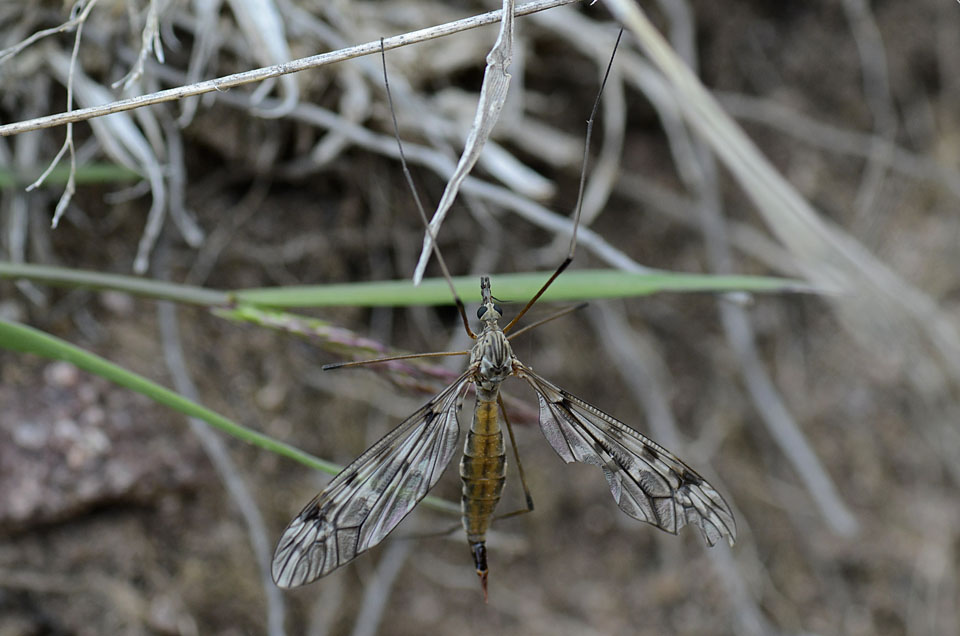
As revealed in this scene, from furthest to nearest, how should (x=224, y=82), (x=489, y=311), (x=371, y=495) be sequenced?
(x=489, y=311)
(x=371, y=495)
(x=224, y=82)

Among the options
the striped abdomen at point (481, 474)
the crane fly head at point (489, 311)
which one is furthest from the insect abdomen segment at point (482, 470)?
the crane fly head at point (489, 311)

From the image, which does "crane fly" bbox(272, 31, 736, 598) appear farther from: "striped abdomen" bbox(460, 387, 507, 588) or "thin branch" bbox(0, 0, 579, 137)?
"thin branch" bbox(0, 0, 579, 137)

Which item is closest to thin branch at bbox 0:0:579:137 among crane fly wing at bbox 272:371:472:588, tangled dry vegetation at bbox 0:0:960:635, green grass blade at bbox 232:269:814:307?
tangled dry vegetation at bbox 0:0:960:635

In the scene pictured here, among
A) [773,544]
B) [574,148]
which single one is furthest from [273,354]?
[773,544]

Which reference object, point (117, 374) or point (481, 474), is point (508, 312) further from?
point (117, 374)

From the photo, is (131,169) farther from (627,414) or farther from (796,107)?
(796,107)

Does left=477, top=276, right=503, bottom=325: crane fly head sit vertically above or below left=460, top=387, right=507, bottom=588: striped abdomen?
above

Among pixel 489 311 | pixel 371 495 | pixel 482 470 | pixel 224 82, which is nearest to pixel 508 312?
pixel 489 311

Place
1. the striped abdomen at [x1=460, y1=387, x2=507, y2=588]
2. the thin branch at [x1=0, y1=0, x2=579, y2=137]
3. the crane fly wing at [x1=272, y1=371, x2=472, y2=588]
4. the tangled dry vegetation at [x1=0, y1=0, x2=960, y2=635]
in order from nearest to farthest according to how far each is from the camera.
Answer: the thin branch at [x1=0, y1=0, x2=579, y2=137], the crane fly wing at [x1=272, y1=371, x2=472, y2=588], the striped abdomen at [x1=460, y1=387, x2=507, y2=588], the tangled dry vegetation at [x1=0, y1=0, x2=960, y2=635]

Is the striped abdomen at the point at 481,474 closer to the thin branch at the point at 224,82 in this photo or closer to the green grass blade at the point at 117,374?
the green grass blade at the point at 117,374

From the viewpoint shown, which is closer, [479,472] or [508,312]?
[479,472]
